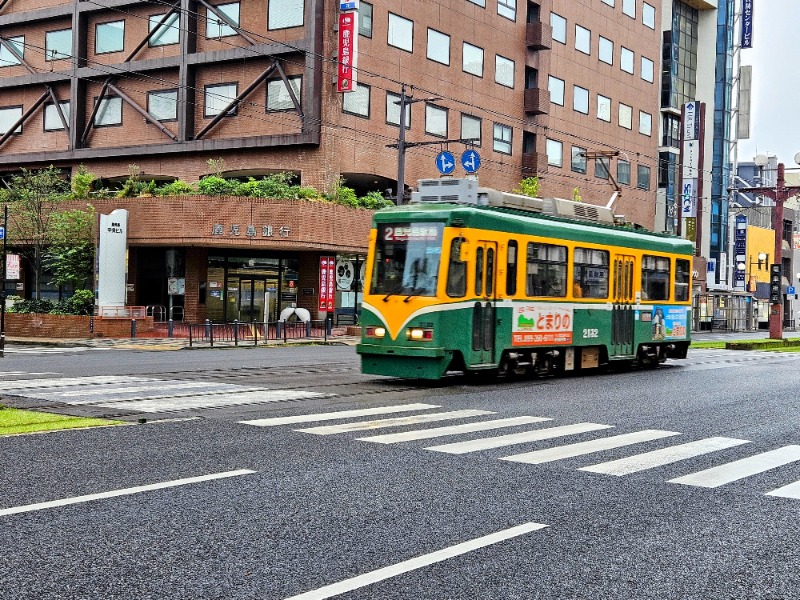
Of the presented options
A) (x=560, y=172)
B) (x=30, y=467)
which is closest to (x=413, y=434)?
(x=30, y=467)

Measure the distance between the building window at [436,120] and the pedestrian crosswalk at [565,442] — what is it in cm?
3428

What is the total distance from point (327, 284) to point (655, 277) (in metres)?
18.8

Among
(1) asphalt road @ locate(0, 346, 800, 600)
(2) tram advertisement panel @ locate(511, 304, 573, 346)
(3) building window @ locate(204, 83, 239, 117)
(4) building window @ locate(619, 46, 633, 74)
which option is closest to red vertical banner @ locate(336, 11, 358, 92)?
(3) building window @ locate(204, 83, 239, 117)

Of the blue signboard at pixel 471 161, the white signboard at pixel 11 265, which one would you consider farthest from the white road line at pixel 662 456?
the blue signboard at pixel 471 161

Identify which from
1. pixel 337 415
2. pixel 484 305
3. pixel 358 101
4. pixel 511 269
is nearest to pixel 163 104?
pixel 358 101

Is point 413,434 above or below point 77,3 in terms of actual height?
below

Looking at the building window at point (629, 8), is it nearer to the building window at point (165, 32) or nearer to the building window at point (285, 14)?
the building window at point (285, 14)

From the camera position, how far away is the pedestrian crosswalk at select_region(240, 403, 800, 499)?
9.53 meters

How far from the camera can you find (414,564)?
591 cm

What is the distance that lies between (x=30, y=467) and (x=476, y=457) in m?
4.20

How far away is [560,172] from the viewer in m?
56.2

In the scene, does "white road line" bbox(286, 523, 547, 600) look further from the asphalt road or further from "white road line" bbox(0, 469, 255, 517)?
"white road line" bbox(0, 469, 255, 517)

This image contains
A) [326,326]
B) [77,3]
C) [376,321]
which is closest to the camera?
[376,321]

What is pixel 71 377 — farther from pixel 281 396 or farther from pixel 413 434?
pixel 413 434
